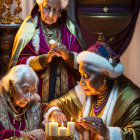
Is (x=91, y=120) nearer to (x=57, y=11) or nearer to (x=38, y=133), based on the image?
(x=38, y=133)

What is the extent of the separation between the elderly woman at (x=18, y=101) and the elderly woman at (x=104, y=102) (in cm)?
28

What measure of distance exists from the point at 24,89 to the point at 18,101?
12 cm

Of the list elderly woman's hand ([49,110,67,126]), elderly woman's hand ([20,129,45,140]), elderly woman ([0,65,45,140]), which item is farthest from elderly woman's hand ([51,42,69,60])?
elderly woman's hand ([20,129,45,140])

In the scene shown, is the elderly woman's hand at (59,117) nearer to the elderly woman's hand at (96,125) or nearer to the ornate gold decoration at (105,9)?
the elderly woman's hand at (96,125)

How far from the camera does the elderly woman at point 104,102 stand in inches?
140

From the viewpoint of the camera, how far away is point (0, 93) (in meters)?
3.57

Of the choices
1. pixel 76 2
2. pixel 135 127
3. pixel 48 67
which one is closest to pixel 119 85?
pixel 135 127

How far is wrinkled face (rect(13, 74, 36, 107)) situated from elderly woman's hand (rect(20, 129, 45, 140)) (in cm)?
26

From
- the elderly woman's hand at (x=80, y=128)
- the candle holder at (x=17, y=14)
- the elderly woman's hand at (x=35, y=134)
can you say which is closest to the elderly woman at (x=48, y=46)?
the candle holder at (x=17, y=14)

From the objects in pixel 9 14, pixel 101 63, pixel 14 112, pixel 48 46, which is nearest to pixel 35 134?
pixel 14 112

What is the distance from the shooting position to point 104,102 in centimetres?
381

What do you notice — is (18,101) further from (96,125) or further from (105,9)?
(105,9)

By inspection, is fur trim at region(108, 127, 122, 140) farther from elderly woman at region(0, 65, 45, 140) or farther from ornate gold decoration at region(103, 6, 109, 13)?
ornate gold decoration at region(103, 6, 109, 13)

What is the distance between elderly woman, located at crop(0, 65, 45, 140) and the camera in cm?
354
